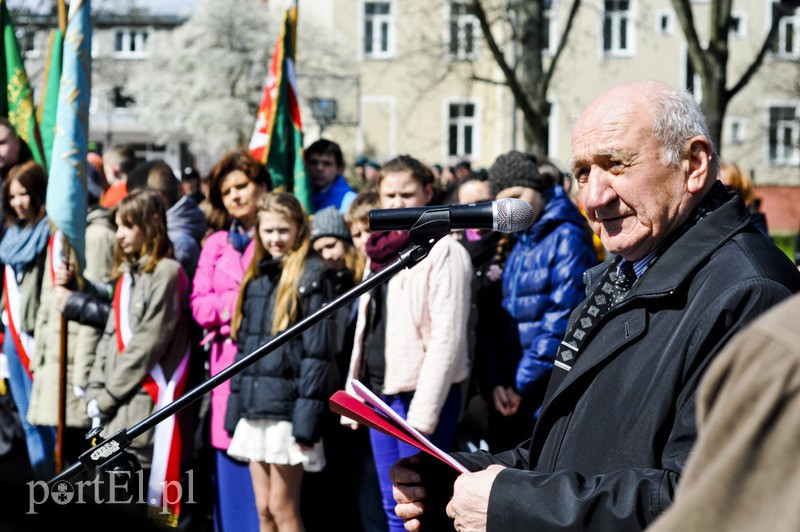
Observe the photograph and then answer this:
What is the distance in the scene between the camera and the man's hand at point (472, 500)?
2176 mm

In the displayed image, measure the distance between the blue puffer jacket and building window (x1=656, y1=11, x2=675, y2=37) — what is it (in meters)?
32.3

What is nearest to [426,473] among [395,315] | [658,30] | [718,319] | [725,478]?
[718,319]

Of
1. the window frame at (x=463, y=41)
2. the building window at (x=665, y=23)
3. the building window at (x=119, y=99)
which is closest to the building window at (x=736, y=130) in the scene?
the building window at (x=665, y=23)

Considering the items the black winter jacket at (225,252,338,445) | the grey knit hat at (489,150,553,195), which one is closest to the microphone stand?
the black winter jacket at (225,252,338,445)

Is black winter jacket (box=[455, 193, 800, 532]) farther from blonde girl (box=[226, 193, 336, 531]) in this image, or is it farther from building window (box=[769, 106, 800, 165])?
building window (box=[769, 106, 800, 165])

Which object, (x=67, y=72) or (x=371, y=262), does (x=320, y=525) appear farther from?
(x=67, y=72)

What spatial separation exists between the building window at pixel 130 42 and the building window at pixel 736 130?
30.9 meters

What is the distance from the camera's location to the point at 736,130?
3584 centimetres

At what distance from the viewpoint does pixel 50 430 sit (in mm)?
6391

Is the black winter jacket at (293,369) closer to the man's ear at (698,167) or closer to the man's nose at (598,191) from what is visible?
the man's nose at (598,191)

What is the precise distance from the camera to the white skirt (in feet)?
15.9

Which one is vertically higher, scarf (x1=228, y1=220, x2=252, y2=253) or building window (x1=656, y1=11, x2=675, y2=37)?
building window (x1=656, y1=11, x2=675, y2=37)

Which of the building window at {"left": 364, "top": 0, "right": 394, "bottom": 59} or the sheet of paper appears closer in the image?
the sheet of paper

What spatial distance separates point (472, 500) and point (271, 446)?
281 centimetres
